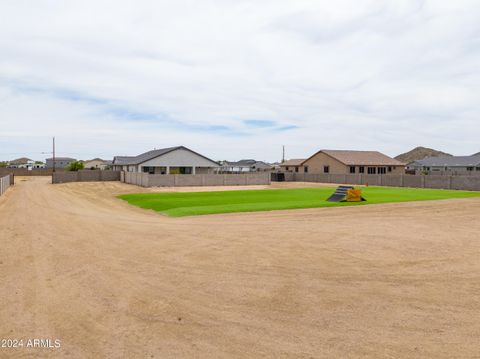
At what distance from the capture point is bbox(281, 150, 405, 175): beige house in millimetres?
81125

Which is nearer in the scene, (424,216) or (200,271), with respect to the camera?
(200,271)

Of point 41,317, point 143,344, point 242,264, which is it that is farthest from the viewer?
point 242,264

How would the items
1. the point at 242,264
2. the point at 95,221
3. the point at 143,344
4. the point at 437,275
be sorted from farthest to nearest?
the point at 95,221 < the point at 242,264 < the point at 437,275 < the point at 143,344

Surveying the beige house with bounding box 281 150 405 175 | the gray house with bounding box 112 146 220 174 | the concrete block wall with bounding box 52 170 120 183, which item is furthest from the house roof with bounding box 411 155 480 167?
the concrete block wall with bounding box 52 170 120 183

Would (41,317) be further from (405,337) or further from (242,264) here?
(405,337)

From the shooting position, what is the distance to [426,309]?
829cm

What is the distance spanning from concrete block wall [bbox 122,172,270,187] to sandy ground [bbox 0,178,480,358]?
1351 inches

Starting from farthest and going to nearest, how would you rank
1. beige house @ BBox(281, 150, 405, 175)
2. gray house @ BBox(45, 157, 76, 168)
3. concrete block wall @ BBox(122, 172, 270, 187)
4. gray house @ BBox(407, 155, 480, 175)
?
gray house @ BBox(45, 157, 76, 168) → gray house @ BBox(407, 155, 480, 175) → beige house @ BBox(281, 150, 405, 175) → concrete block wall @ BBox(122, 172, 270, 187)

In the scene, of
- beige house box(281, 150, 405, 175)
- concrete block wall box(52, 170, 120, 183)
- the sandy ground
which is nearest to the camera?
the sandy ground

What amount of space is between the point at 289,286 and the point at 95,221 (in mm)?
13519

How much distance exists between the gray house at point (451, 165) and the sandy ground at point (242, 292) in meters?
87.2

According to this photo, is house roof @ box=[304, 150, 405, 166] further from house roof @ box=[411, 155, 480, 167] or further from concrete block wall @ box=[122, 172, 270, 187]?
concrete block wall @ box=[122, 172, 270, 187]

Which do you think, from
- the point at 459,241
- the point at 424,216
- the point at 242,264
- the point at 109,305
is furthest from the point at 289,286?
the point at 424,216

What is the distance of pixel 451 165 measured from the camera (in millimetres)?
100812
